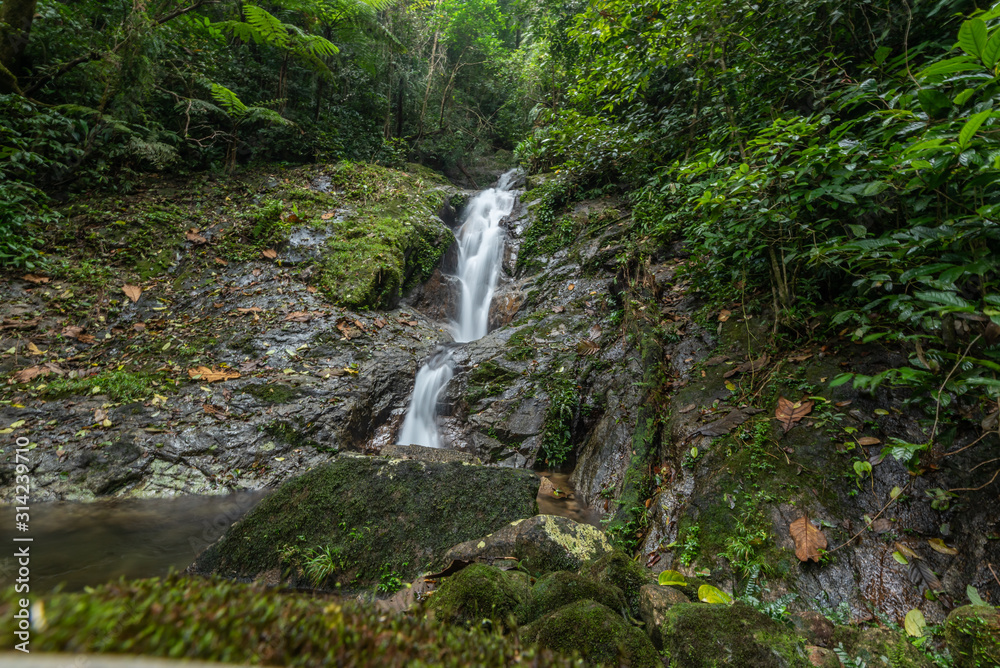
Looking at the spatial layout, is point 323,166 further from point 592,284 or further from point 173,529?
point 173,529

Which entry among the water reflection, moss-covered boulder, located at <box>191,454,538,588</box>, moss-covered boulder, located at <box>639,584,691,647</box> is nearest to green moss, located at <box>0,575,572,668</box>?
moss-covered boulder, located at <box>639,584,691,647</box>

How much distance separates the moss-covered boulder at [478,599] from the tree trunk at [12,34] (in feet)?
38.4

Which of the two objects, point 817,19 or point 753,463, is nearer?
point 753,463

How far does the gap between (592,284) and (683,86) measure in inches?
136

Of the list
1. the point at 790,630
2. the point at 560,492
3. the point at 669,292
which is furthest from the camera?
the point at 669,292

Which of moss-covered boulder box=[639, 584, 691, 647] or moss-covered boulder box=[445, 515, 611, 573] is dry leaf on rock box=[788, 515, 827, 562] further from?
moss-covered boulder box=[445, 515, 611, 573]

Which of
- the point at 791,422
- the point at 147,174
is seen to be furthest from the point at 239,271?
the point at 791,422

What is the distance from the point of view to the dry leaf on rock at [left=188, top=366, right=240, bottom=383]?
5.99 meters

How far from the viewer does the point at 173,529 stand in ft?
13.7

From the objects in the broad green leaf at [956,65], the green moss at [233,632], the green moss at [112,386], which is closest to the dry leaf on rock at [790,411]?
the broad green leaf at [956,65]

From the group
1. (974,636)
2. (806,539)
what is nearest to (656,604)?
(974,636)

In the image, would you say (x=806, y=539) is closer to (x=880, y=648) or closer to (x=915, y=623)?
(x=915, y=623)

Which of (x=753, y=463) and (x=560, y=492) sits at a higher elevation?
(x=753, y=463)

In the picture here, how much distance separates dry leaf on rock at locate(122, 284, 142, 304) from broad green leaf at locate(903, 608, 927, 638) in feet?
32.5
